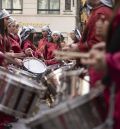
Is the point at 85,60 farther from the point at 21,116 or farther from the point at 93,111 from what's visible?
the point at 21,116

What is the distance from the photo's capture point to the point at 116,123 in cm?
456

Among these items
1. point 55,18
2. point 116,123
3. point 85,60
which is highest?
point 85,60

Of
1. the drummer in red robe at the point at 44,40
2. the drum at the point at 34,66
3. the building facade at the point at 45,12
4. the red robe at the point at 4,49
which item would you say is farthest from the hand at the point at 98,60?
the building facade at the point at 45,12

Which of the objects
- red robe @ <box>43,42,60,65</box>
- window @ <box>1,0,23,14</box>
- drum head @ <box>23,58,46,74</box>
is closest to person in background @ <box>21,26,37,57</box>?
red robe @ <box>43,42,60,65</box>

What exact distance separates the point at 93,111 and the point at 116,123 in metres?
0.20

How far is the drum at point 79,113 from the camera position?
448cm

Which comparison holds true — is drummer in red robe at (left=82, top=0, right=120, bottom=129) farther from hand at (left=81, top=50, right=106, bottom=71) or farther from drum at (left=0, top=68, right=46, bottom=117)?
drum at (left=0, top=68, right=46, bottom=117)

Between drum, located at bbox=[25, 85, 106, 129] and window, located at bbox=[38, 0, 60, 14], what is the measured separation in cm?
3253

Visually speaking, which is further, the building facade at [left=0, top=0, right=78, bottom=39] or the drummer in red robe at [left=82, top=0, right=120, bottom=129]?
the building facade at [left=0, top=0, right=78, bottom=39]

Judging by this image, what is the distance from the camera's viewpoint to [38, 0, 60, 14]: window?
37062mm

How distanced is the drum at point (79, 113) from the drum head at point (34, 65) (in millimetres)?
6120

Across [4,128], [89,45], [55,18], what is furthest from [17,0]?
[89,45]

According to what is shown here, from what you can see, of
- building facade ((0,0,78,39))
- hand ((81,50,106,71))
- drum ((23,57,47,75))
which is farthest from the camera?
building facade ((0,0,78,39))

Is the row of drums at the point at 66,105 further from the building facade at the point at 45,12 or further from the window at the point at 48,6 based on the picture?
the window at the point at 48,6
